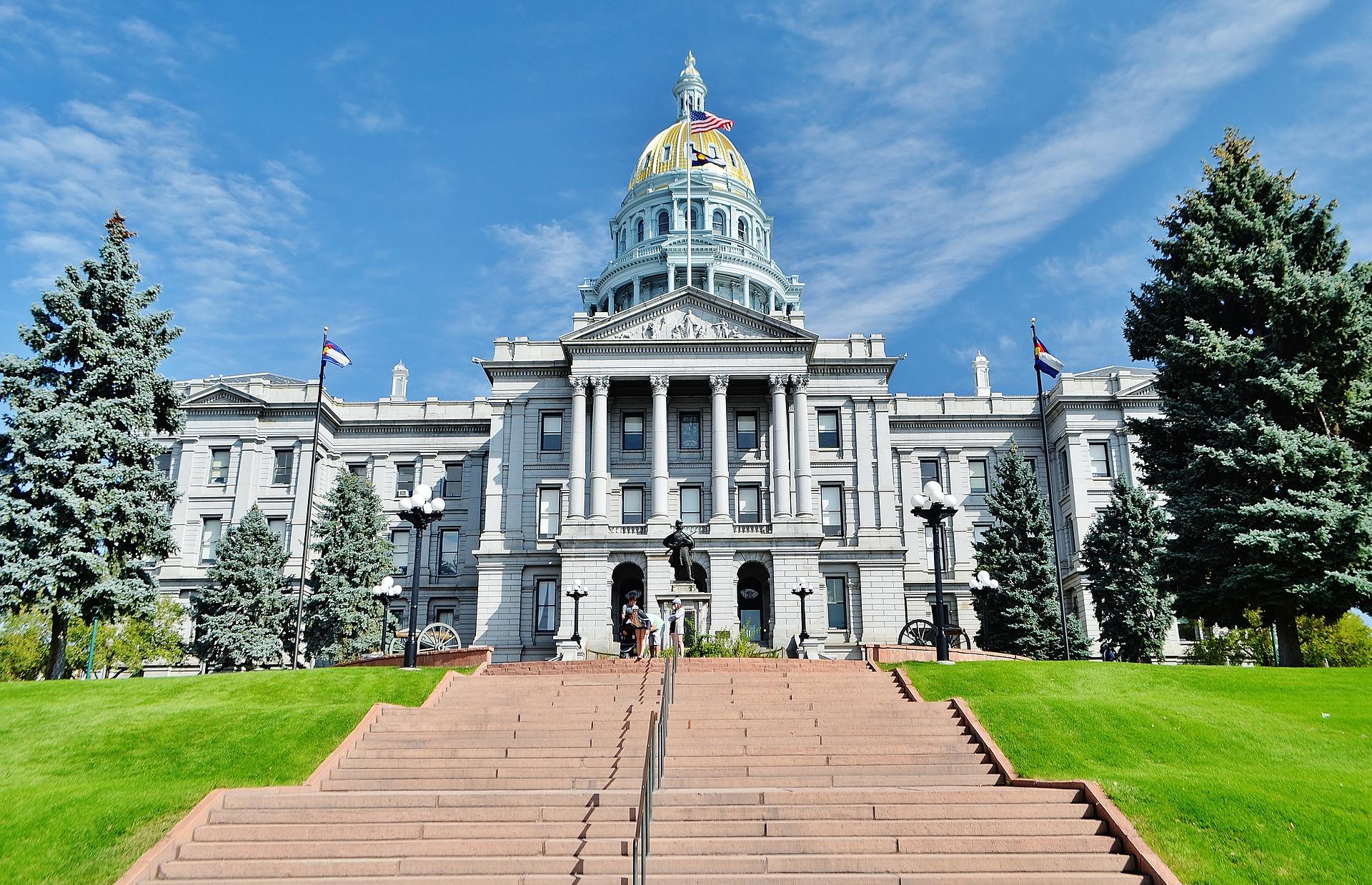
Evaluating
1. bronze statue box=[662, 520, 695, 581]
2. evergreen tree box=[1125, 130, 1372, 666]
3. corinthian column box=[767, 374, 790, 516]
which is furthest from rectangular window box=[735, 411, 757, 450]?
evergreen tree box=[1125, 130, 1372, 666]

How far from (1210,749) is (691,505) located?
32.9 metres

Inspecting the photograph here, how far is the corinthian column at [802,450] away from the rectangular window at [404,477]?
73.8ft

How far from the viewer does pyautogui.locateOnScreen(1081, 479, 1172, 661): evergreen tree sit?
43.2 m

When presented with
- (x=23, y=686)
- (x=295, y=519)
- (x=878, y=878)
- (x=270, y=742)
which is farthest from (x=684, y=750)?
(x=295, y=519)

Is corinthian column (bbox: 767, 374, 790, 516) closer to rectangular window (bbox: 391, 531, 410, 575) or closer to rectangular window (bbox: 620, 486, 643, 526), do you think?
rectangular window (bbox: 620, 486, 643, 526)

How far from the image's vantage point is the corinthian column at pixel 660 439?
47.0m

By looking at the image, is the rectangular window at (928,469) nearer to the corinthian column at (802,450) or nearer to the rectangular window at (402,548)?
the corinthian column at (802,450)

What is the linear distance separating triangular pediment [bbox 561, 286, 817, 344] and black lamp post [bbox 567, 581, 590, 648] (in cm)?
1190

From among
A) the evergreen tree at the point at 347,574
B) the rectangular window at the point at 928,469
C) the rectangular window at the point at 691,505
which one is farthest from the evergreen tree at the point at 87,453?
the rectangular window at the point at 928,469

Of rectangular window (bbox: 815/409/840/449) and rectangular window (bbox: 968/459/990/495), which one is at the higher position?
rectangular window (bbox: 815/409/840/449)

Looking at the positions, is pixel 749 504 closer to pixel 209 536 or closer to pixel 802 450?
pixel 802 450

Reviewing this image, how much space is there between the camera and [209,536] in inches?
2143

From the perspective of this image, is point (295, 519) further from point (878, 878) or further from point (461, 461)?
point (878, 878)

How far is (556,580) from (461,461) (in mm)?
13289
